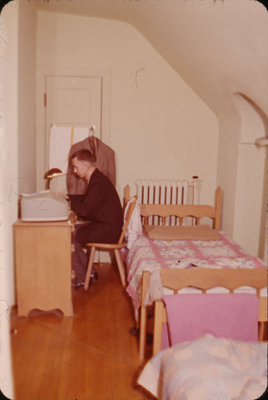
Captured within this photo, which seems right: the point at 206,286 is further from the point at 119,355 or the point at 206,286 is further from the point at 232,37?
the point at 232,37

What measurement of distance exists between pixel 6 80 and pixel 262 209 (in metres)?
1.38

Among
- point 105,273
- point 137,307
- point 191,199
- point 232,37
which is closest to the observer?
point 232,37

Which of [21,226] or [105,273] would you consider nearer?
[21,226]

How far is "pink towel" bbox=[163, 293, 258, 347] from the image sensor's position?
3.96 feet

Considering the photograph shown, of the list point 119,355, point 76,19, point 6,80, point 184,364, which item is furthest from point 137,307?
point 76,19

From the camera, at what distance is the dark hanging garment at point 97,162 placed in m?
2.27

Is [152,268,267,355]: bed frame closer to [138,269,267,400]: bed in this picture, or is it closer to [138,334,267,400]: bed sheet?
[138,269,267,400]: bed

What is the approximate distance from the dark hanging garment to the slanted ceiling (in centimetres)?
73

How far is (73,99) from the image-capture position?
91.8 inches

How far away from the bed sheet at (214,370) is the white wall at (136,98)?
133 centimetres

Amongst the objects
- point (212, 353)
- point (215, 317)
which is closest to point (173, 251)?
point (215, 317)

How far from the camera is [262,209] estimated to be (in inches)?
58.6

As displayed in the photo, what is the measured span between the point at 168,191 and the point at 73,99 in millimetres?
899

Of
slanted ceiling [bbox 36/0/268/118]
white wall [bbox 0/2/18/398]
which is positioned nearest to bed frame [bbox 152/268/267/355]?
white wall [bbox 0/2/18/398]
